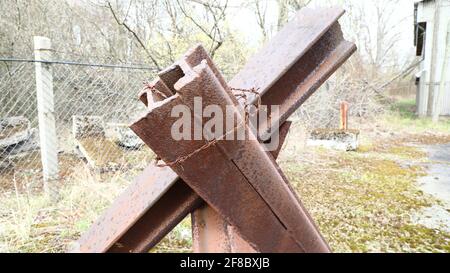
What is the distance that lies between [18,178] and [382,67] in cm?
2390

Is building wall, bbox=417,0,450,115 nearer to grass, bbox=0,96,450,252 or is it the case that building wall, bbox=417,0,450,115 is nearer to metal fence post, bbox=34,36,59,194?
grass, bbox=0,96,450,252

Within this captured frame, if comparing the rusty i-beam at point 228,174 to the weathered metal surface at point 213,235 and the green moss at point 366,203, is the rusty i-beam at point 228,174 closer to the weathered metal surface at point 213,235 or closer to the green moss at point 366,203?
the weathered metal surface at point 213,235

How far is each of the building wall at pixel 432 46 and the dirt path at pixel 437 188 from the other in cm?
786

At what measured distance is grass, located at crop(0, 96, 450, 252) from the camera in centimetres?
245

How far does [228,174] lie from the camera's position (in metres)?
0.83

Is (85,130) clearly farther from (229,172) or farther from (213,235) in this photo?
(229,172)

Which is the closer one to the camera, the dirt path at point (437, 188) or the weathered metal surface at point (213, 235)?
the weathered metal surface at point (213, 235)

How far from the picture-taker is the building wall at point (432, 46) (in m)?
12.3

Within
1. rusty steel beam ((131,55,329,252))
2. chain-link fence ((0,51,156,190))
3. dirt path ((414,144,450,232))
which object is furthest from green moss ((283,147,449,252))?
chain-link fence ((0,51,156,190))

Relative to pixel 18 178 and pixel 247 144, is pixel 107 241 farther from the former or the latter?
pixel 18 178

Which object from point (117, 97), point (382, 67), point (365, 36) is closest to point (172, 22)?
point (117, 97)

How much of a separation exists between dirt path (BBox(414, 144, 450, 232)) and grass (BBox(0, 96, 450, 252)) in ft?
0.35

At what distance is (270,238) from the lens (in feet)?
3.18

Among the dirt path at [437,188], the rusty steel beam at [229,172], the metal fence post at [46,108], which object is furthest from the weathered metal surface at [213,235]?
the metal fence post at [46,108]
